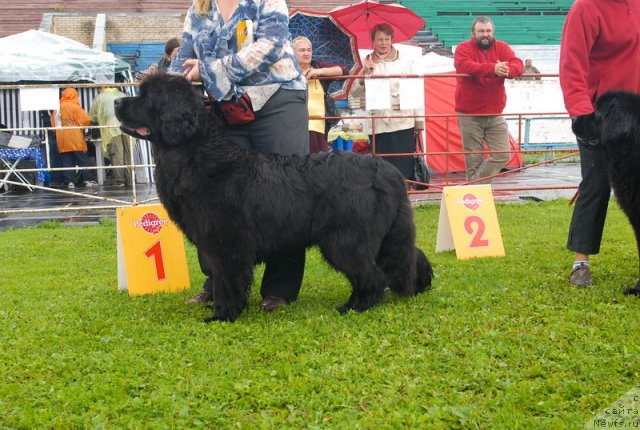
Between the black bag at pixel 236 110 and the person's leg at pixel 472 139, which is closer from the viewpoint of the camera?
the black bag at pixel 236 110

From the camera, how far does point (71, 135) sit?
45.8ft

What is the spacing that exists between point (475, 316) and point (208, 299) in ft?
5.83

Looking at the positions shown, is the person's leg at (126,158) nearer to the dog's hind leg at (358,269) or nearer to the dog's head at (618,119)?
the dog's hind leg at (358,269)

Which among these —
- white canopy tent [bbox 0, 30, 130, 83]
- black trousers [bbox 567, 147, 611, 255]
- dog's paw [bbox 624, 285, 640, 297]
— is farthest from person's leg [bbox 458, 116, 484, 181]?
white canopy tent [bbox 0, 30, 130, 83]

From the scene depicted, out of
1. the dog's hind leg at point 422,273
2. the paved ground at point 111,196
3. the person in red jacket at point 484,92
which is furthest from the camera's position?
the paved ground at point 111,196

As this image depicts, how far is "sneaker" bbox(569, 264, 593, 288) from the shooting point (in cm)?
476

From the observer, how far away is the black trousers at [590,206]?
4734 mm

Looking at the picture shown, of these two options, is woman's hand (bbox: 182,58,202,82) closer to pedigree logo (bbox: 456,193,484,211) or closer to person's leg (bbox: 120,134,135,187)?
pedigree logo (bbox: 456,193,484,211)

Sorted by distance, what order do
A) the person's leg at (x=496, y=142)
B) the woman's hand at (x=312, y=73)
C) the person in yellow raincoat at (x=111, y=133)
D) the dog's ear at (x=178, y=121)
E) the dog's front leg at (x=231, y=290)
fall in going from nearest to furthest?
the dog's ear at (x=178, y=121) → the dog's front leg at (x=231, y=290) → the woman's hand at (x=312, y=73) → the person's leg at (x=496, y=142) → the person in yellow raincoat at (x=111, y=133)

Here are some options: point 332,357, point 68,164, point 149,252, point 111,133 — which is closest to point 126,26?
point 68,164

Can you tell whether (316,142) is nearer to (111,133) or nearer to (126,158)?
(111,133)

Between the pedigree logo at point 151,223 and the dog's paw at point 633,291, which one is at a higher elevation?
the pedigree logo at point 151,223

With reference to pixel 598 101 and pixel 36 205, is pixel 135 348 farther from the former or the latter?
pixel 36 205

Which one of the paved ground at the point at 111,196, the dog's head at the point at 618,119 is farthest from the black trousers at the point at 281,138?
the paved ground at the point at 111,196
